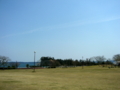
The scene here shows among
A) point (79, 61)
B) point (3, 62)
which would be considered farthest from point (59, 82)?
point (79, 61)

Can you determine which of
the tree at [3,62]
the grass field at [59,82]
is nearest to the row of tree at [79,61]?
the tree at [3,62]

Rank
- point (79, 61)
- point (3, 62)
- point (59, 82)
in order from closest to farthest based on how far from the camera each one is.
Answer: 1. point (59, 82)
2. point (3, 62)
3. point (79, 61)

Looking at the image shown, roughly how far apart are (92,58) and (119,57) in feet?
100

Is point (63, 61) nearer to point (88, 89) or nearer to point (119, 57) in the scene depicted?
point (119, 57)

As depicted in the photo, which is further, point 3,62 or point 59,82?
point 3,62

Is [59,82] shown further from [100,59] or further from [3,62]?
[100,59]

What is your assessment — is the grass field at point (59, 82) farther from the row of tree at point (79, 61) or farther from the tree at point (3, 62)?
the row of tree at point (79, 61)

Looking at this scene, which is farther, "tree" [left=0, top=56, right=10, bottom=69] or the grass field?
"tree" [left=0, top=56, right=10, bottom=69]

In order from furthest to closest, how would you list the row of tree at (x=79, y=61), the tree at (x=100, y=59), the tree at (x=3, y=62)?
the tree at (x=100, y=59), the row of tree at (x=79, y=61), the tree at (x=3, y=62)

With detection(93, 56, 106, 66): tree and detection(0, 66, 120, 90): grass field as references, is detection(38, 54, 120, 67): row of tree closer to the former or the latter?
detection(93, 56, 106, 66): tree

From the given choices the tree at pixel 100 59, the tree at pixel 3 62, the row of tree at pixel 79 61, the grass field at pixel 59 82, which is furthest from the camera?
the tree at pixel 100 59

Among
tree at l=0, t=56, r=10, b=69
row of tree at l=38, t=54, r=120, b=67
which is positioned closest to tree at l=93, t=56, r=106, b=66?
row of tree at l=38, t=54, r=120, b=67

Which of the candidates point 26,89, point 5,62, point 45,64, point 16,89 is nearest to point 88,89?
point 26,89

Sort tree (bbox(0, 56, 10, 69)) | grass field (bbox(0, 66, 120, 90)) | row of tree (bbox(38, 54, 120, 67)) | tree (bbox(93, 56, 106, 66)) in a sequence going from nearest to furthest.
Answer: grass field (bbox(0, 66, 120, 90))
tree (bbox(0, 56, 10, 69))
row of tree (bbox(38, 54, 120, 67))
tree (bbox(93, 56, 106, 66))
